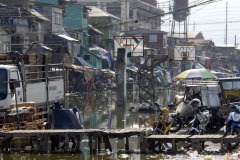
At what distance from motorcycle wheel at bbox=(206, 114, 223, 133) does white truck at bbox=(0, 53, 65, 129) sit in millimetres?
6383

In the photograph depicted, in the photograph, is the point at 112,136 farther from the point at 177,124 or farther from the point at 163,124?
the point at 177,124

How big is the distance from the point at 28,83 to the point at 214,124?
7.28m

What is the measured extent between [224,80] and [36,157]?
12010 millimetres

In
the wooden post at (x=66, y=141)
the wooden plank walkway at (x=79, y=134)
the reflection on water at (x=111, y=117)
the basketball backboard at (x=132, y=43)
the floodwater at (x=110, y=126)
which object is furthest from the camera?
the basketball backboard at (x=132, y=43)

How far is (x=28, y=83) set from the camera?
22172 mm

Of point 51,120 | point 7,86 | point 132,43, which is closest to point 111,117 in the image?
point 7,86

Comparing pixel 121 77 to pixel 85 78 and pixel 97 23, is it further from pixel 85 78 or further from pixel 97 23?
pixel 97 23

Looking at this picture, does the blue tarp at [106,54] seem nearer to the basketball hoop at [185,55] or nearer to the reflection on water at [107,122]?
the basketball hoop at [185,55]

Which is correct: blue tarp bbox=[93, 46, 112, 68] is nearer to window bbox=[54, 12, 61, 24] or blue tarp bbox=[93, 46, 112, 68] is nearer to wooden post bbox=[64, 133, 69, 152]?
window bbox=[54, 12, 61, 24]

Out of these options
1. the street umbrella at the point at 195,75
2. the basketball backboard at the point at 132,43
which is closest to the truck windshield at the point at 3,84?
the street umbrella at the point at 195,75

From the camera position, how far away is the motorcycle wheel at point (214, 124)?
72.1ft

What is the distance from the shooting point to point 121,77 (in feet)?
126

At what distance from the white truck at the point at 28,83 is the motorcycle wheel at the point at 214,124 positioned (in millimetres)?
6383

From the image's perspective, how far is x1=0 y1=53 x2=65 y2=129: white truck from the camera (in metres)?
20.2
